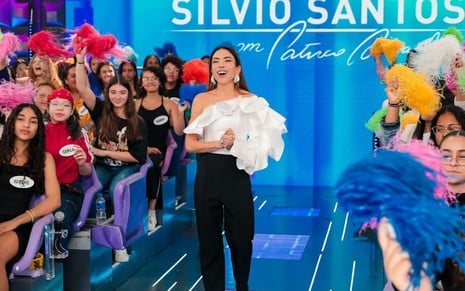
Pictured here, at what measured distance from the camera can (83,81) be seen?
198 inches

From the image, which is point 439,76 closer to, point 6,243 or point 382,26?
point 6,243

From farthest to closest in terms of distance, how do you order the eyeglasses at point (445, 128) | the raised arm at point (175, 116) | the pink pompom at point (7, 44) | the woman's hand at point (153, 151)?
1. the raised arm at point (175, 116)
2. the woman's hand at point (153, 151)
3. the pink pompom at point (7, 44)
4. the eyeglasses at point (445, 128)

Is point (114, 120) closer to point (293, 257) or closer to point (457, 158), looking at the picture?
point (293, 257)

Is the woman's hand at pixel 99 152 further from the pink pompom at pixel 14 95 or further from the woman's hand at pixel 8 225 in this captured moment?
the woman's hand at pixel 8 225

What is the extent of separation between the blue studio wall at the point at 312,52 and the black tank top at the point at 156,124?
2756 millimetres

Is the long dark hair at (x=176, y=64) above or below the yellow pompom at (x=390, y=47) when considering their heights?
below

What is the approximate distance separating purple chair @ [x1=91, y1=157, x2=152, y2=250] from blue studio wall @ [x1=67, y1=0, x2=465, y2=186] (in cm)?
344

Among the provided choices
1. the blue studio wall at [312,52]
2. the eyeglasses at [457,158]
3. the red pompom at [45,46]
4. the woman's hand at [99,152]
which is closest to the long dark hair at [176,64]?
the blue studio wall at [312,52]

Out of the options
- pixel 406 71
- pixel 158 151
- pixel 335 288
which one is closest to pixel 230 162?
pixel 406 71

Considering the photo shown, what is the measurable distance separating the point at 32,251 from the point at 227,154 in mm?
1093

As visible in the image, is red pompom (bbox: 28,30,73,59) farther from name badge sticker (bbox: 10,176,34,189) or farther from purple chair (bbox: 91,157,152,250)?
name badge sticker (bbox: 10,176,34,189)

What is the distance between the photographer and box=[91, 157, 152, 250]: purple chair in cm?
434

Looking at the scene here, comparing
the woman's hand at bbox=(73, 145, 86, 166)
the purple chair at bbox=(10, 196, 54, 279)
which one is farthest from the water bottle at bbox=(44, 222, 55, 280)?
the woman's hand at bbox=(73, 145, 86, 166)

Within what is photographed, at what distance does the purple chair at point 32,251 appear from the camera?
3.63 metres
